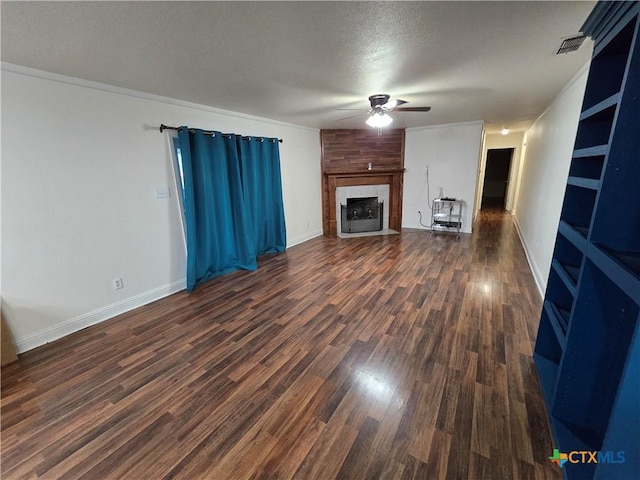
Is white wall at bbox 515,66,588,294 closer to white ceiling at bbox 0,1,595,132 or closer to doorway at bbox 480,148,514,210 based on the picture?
white ceiling at bbox 0,1,595,132

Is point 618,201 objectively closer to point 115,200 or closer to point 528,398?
point 528,398

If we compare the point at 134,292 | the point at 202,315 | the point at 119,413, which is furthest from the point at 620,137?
the point at 134,292

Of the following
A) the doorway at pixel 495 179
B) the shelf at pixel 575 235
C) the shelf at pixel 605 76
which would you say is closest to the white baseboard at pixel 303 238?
the shelf at pixel 575 235

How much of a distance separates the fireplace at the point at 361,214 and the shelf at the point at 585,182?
4.42m

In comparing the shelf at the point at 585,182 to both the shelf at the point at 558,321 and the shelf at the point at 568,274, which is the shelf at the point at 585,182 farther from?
the shelf at the point at 558,321

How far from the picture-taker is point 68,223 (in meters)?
2.45

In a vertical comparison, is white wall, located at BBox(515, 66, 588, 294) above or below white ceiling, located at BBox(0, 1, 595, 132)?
below

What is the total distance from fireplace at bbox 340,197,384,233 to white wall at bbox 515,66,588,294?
9.29 feet

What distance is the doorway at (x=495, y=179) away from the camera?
9250 mm

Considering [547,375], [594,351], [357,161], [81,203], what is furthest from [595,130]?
[357,161]

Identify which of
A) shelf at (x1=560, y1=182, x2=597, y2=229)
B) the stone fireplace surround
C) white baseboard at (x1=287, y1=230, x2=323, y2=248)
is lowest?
white baseboard at (x1=287, y1=230, x2=323, y2=248)

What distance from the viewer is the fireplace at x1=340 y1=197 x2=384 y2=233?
599 cm

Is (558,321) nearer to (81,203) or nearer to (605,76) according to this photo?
(605,76)

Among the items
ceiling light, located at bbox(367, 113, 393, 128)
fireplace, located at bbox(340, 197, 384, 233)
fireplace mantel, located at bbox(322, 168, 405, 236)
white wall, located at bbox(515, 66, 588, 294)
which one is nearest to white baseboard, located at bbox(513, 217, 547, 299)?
white wall, located at bbox(515, 66, 588, 294)
